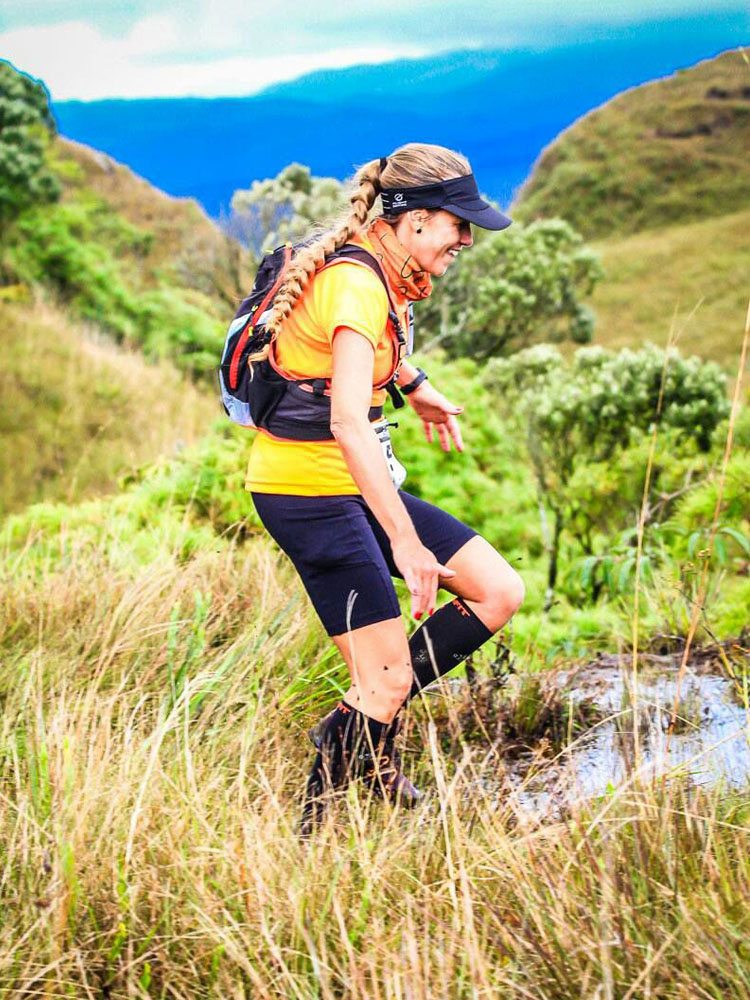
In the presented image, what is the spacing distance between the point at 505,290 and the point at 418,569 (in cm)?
2045

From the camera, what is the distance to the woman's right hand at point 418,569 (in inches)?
103

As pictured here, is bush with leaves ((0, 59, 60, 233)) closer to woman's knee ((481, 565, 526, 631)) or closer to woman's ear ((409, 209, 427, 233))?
woman's ear ((409, 209, 427, 233))

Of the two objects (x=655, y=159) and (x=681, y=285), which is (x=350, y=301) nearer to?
(x=681, y=285)

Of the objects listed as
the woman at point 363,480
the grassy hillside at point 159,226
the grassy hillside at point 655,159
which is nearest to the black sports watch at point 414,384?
the woman at point 363,480

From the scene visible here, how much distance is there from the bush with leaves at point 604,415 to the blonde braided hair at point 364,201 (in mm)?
6640

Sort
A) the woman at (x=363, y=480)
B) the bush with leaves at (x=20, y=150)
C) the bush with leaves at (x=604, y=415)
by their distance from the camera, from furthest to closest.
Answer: the bush with leaves at (x=20, y=150) → the bush with leaves at (x=604, y=415) → the woman at (x=363, y=480)

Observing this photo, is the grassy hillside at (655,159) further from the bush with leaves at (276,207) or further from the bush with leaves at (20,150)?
the bush with leaves at (276,207)

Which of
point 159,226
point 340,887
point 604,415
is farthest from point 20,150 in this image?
point 340,887

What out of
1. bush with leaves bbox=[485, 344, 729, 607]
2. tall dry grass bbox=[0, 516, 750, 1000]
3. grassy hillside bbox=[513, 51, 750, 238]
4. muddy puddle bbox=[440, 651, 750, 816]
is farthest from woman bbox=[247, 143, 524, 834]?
grassy hillside bbox=[513, 51, 750, 238]

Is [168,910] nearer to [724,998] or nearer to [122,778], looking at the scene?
[122,778]

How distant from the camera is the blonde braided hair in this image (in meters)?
2.81

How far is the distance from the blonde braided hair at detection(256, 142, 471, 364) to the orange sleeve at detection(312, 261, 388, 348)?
6cm

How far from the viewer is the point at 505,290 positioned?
882 inches

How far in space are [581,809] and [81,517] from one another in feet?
17.2
